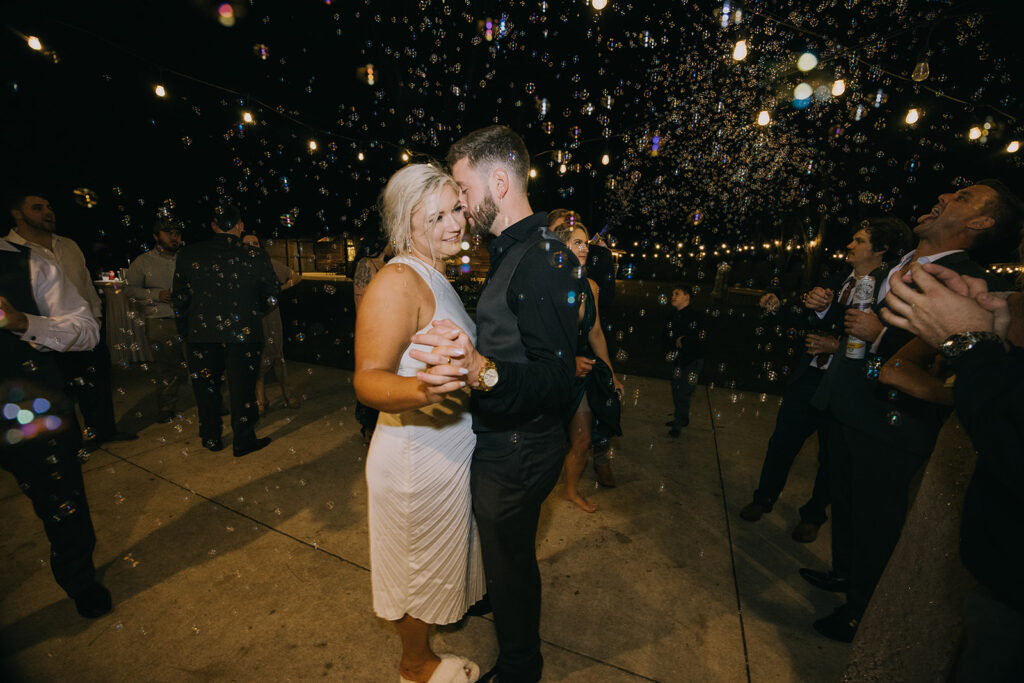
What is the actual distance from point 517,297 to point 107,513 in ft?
12.5

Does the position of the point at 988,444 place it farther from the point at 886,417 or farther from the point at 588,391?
the point at 588,391

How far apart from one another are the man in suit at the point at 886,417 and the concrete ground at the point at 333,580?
20.2 inches

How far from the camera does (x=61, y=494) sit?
2176mm

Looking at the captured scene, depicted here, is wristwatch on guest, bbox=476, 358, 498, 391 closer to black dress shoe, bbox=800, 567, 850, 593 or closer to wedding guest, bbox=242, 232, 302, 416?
black dress shoe, bbox=800, 567, 850, 593

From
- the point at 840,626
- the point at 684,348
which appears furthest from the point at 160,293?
the point at 840,626

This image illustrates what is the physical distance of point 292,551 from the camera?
9.04 feet

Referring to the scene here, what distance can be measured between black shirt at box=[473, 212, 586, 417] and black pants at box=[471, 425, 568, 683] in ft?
0.95

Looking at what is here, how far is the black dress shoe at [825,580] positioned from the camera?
2.58 metres

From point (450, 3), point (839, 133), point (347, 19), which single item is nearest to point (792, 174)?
point (839, 133)

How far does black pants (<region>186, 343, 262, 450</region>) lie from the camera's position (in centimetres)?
404

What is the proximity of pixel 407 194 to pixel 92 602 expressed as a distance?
287 cm

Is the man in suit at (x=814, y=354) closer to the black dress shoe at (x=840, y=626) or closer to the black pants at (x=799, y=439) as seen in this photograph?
the black pants at (x=799, y=439)

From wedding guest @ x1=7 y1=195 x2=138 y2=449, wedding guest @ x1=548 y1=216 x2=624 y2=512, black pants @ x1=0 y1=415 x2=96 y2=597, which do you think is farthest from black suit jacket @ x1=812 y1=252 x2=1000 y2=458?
wedding guest @ x1=7 y1=195 x2=138 y2=449

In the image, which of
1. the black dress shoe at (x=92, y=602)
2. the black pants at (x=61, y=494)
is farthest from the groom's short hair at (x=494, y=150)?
the black dress shoe at (x=92, y=602)
